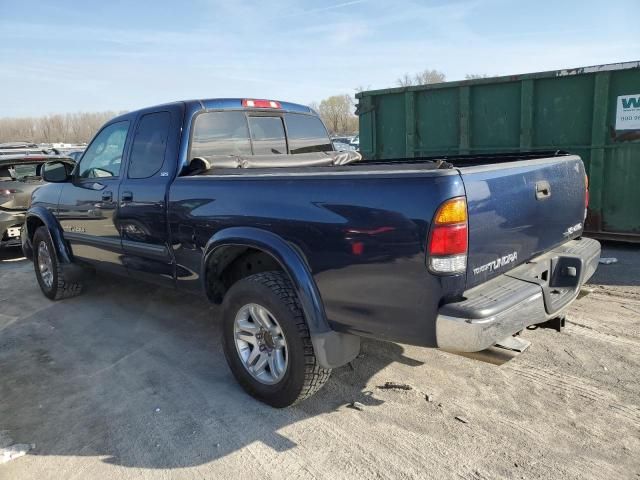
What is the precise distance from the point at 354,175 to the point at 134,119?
8.45ft

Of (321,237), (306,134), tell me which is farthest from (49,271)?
(321,237)

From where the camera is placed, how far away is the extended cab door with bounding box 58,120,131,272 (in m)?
4.43

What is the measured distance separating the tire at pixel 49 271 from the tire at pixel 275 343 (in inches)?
119

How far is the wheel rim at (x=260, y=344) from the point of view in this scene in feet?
10.1

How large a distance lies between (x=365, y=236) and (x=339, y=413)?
48.2 inches

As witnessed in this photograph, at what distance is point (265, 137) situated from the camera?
4406 millimetres

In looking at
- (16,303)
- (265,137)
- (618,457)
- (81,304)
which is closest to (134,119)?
(265,137)

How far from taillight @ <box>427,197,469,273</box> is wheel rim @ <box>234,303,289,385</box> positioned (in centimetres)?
111

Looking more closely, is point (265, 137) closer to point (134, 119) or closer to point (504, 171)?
point (134, 119)

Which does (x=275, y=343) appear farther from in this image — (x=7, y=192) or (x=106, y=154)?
(x=7, y=192)

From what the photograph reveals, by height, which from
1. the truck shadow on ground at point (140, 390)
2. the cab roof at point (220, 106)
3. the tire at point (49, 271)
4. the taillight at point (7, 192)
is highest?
the cab roof at point (220, 106)

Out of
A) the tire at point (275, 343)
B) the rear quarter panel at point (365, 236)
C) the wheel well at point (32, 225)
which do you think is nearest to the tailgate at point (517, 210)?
the rear quarter panel at point (365, 236)

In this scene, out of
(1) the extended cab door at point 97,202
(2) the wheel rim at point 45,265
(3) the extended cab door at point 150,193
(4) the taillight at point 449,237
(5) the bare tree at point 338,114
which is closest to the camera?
(4) the taillight at point 449,237

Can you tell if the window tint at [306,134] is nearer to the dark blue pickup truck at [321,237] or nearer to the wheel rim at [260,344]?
the dark blue pickup truck at [321,237]
